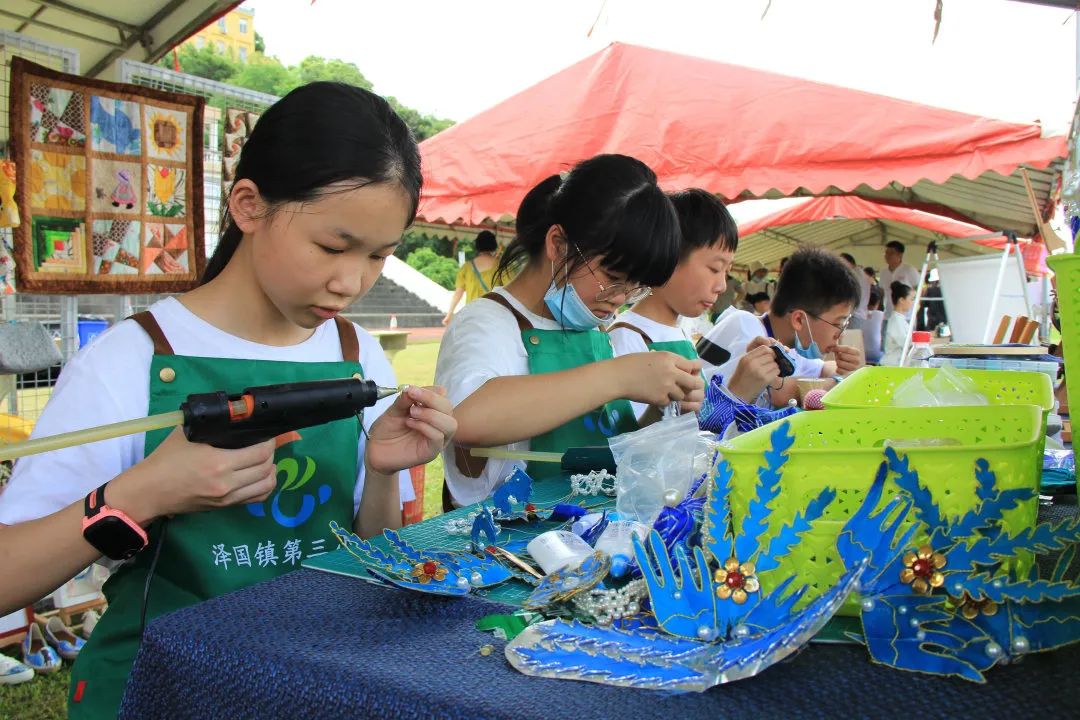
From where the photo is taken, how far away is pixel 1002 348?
171 centimetres

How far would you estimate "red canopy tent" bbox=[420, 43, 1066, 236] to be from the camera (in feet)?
11.7

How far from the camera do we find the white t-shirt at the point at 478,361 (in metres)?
1.53

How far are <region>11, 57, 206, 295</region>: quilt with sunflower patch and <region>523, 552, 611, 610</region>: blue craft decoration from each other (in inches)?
94.9

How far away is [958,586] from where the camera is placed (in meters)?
0.54

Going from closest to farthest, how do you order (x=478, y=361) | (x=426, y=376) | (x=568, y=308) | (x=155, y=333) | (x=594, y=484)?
(x=155, y=333)
(x=594, y=484)
(x=478, y=361)
(x=568, y=308)
(x=426, y=376)

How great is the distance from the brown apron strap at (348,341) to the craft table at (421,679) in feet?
1.98

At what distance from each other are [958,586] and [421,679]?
0.37 meters

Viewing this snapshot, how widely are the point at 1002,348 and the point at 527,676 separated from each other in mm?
1575

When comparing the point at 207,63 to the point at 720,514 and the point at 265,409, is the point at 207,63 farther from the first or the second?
the point at 720,514

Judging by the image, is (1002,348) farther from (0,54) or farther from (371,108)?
(0,54)

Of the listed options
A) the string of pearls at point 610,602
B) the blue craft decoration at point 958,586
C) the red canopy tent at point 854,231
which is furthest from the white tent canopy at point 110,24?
the red canopy tent at point 854,231

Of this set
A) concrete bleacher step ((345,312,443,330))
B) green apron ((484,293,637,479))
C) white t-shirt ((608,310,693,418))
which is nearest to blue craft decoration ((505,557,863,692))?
green apron ((484,293,637,479))

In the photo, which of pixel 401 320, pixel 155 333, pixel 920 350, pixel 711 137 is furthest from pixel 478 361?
pixel 401 320

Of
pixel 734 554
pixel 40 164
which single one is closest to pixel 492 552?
pixel 734 554
